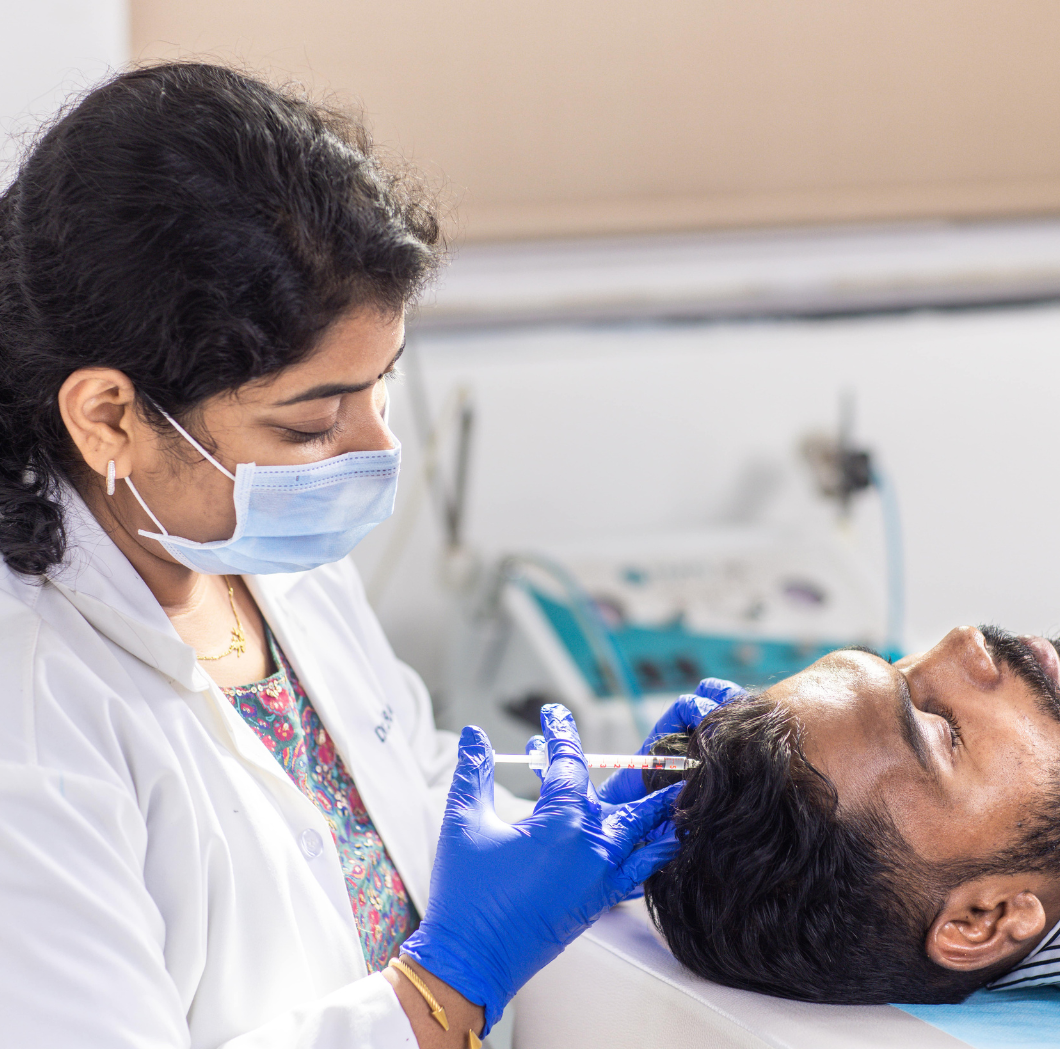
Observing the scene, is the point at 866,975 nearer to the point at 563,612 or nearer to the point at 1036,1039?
the point at 1036,1039

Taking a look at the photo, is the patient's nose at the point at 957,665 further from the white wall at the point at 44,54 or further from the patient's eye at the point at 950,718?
the white wall at the point at 44,54

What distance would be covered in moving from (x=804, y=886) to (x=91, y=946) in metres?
0.61

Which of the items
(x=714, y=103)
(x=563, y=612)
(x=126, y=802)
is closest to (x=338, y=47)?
(x=714, y=103)

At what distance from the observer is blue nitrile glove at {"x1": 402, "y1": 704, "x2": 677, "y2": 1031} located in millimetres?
891

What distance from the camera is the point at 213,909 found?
887 mm

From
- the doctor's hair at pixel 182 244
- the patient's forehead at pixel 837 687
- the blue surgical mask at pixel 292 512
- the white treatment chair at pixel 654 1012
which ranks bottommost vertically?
the white treatment chair at pixel 654 1012

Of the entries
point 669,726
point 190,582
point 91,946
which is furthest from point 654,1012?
point 190,582

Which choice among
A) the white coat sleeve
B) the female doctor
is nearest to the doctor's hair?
the female doctor

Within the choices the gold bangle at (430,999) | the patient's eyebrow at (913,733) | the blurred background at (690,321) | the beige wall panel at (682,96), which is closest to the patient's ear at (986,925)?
the patient's eyebrow at (913,733)

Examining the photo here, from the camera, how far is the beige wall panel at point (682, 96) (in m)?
1.80

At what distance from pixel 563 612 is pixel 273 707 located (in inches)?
40.6

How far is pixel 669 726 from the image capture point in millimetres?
1181

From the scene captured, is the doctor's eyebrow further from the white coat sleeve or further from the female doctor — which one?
the white coat sleeve

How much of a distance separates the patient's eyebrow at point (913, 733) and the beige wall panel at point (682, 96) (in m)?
1.32
